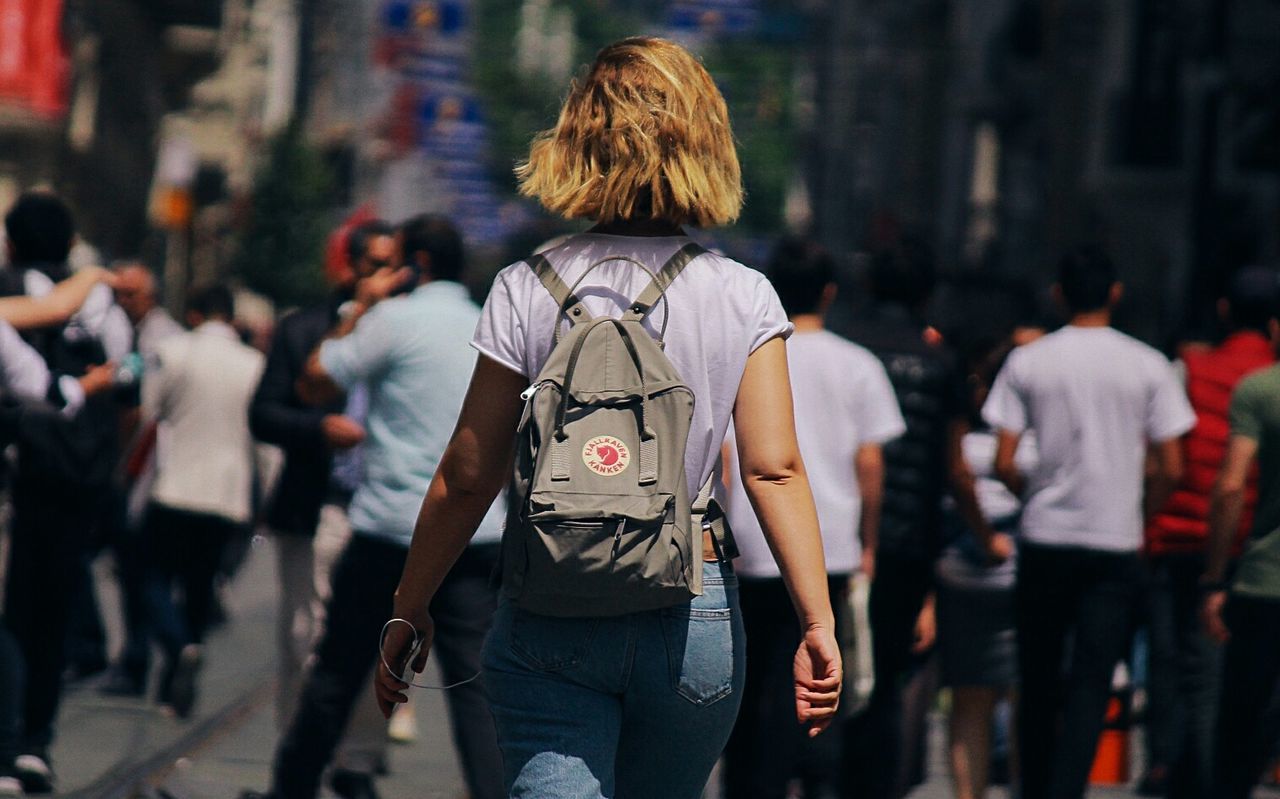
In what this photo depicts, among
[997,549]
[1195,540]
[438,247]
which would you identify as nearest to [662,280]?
[438,247]

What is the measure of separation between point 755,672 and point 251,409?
229 cm

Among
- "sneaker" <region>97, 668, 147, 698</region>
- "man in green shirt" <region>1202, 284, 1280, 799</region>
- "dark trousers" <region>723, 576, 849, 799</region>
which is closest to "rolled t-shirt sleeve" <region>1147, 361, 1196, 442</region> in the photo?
"man in green shirt" <region>1202, 284, 1280, 799</region>

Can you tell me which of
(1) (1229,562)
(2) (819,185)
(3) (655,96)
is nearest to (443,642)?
(1) (1229,562)

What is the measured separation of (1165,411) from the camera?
6.49 metres

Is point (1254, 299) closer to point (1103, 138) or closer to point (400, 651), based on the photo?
point (400, 651)

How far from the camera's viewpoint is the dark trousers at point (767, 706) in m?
5.96

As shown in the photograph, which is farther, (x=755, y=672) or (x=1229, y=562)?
(x=1229, y=562)

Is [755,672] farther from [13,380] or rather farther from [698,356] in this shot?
[698,356]

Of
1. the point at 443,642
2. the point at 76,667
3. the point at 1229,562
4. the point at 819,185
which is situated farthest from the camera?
the point at 819,185

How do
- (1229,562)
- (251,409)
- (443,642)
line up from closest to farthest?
(443,642) → (1229,562) → (251,409)

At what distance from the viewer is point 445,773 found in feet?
26.5

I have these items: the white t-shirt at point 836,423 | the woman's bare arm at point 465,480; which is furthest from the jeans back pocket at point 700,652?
the white t-shirt at point 836,423

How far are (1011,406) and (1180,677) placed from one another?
1.53 m

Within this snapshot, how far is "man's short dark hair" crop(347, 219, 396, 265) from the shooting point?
7.46m
